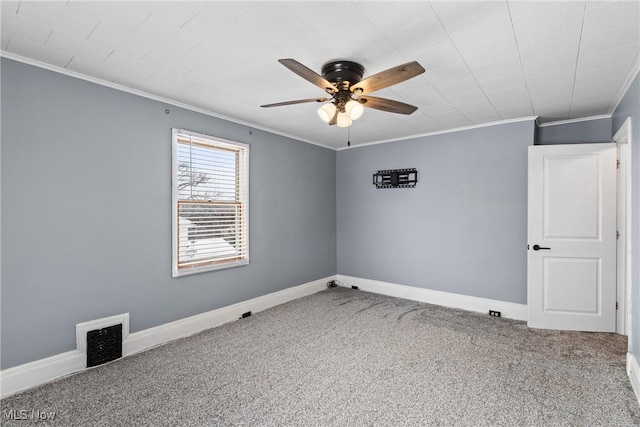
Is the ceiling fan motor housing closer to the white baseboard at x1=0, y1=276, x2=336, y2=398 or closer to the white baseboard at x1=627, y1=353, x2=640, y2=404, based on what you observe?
the white baseboard at x1=0, y1=276, x2=336, y2=398

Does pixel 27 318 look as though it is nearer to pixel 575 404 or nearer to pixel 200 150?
pixel 200 150

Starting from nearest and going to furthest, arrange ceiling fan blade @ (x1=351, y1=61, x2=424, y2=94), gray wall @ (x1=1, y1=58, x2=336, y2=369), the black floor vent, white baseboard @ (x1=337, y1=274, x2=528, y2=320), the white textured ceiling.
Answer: the white textured ceiling
ceiling fan blade @ (x1=351, y1=61, x2=424, y2=94)
gray wall @ (x1=1, y1=58, x2=336, y2=369)
the black floor vent
white baseboard @ (x1=337, y1=274, x2=528, y2=320)

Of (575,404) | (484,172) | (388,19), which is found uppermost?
(388,19)

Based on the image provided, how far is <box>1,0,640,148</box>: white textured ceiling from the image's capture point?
1749 millimetres

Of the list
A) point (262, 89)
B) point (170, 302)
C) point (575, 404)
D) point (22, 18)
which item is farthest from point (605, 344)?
point (22, 18)

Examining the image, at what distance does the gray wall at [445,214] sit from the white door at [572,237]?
0.23 metres

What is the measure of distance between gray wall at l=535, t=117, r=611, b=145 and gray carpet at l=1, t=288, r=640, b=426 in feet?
7.39

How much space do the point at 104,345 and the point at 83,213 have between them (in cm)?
→ 116

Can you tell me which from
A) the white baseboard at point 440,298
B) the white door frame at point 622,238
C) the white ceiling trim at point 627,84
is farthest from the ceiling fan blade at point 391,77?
the white baseboard at point 440,298

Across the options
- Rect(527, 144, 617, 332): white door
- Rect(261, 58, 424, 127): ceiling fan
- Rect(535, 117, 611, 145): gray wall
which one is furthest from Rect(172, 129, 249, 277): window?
Rect(535, 117, 611, 145): gray wall

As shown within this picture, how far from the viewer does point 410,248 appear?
4.69 m

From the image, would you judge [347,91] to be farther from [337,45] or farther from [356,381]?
[356,381]

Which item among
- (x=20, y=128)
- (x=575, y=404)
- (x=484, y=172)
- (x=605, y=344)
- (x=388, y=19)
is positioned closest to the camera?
(x=388, y=19)

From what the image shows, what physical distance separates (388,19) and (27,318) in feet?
10.9
